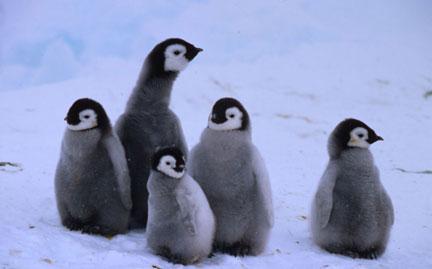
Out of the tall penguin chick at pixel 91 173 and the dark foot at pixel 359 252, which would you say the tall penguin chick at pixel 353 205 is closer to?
the dark foot at pixel 359 252

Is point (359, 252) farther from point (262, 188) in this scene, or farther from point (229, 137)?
point (229, 137)

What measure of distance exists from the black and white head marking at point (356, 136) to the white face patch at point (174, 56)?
1178 mm

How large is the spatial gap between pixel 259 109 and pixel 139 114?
16.5ft

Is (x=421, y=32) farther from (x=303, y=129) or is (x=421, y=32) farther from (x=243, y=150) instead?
(x=243, y=150)

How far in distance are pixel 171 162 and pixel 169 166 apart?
2 cm

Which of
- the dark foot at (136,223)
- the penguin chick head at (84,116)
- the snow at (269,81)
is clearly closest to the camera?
the penguin chick head at (84,116)

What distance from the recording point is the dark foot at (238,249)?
3811 mm

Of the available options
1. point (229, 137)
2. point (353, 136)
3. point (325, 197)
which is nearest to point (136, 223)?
Answer: point (229, 137)

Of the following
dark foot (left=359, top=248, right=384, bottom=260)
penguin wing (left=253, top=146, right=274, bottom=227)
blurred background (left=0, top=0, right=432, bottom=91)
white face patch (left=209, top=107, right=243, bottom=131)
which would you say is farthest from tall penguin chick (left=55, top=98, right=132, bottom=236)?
blurred background (left=0, top=0, right=432, bottom=91)

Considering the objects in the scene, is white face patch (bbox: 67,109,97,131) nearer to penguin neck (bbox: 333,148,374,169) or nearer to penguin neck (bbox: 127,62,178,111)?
penguin neck (bbox: 127,62,178,111)

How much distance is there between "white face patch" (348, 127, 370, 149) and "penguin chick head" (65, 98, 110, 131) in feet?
5.34

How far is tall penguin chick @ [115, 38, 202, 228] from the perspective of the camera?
4.09 metres

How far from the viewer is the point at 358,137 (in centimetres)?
425

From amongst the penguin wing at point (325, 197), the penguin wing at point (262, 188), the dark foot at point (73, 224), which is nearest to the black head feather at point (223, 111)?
the penguin wing at point (262, 188)
